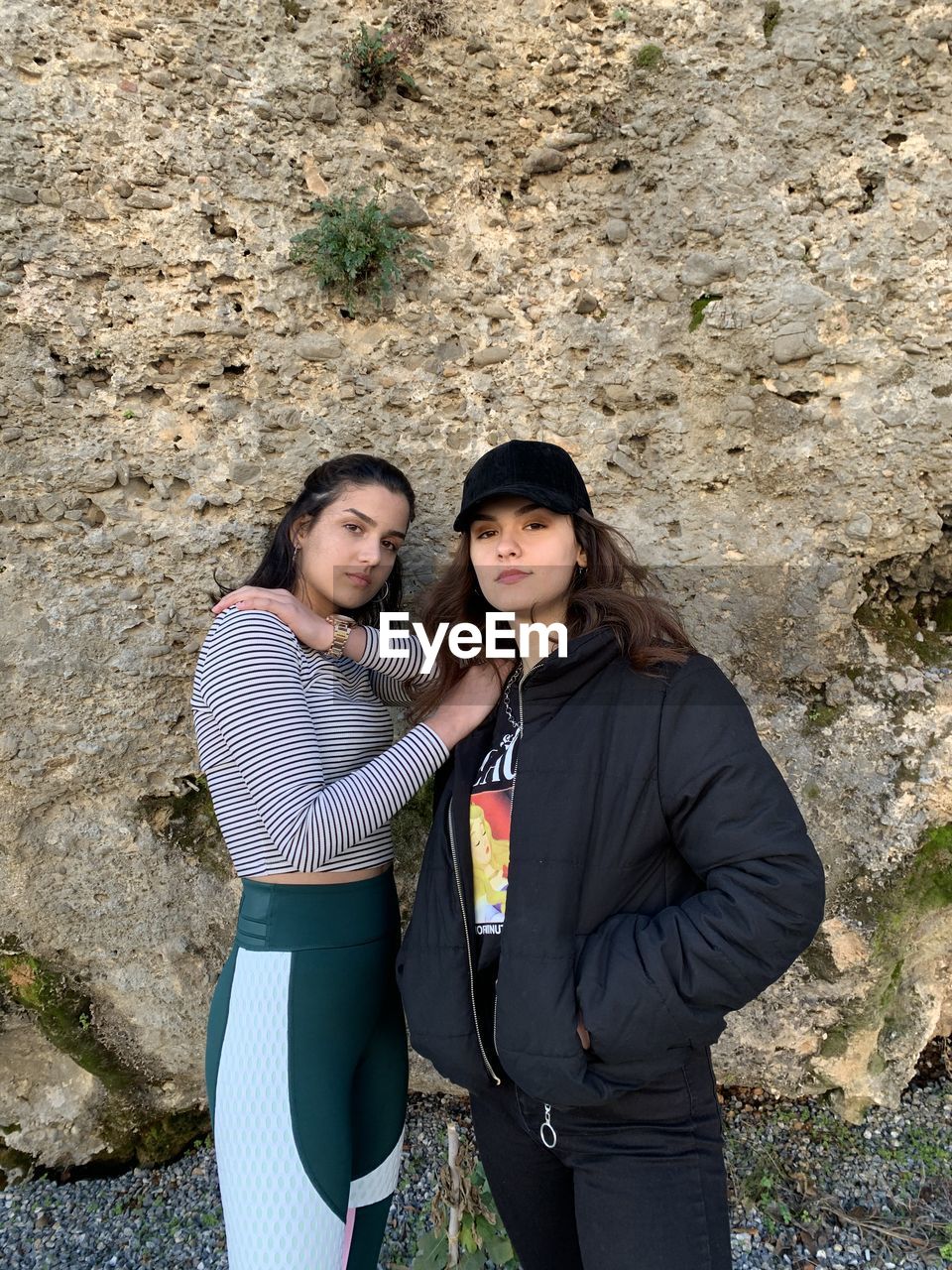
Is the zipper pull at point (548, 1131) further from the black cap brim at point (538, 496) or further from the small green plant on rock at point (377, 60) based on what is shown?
the small green plant on rock at point (377, 60)

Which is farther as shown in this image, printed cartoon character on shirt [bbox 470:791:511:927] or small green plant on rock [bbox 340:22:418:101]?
small green plant on rock [bbox 340:22:418:101]

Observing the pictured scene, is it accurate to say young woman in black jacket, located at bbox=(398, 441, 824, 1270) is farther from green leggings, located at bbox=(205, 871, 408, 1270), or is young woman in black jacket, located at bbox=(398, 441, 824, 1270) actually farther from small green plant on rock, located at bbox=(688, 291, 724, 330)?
small green plant on rock, located at bbox=(688, 291, 724, 330)

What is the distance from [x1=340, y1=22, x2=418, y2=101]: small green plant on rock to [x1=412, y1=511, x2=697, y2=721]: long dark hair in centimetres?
221

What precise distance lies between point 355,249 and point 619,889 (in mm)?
2642

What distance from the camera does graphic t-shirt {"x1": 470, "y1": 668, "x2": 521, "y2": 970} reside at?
1.84 m

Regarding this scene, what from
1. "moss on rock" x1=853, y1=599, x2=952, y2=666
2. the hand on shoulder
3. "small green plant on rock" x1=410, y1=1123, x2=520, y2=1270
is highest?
the hand on shoulder

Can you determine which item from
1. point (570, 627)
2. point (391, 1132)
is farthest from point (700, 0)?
point (391, 1132)

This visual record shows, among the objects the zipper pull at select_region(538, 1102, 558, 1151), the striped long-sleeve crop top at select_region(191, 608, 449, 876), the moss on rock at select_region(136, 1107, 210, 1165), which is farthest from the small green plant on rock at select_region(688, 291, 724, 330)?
the moss on rock at select_region(136, 1107, 210, 1165)

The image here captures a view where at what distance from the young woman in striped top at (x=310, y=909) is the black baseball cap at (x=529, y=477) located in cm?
55

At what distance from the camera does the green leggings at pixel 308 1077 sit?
184 centimetres

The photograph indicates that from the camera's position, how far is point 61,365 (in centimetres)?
292

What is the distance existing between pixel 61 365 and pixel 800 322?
2.96 meters

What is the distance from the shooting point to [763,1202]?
3051mm

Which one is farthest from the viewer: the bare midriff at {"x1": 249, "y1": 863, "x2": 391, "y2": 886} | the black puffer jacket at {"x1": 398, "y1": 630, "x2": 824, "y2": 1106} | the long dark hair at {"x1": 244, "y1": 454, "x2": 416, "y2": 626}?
the long dark hair at {"x1": 244, "y1": 454, "x2": 416, "y2": 626}
